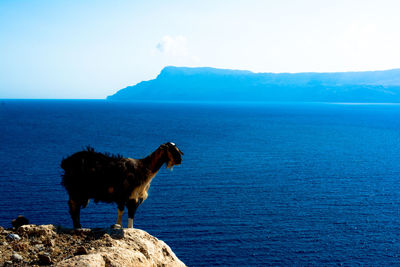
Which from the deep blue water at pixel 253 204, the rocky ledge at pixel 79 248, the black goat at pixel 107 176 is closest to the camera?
the rocky ledge at pixel 79 248

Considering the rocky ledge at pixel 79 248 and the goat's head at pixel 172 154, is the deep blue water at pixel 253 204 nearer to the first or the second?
the goat's head at pixel 172 154

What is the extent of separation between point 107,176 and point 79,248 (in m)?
3.50

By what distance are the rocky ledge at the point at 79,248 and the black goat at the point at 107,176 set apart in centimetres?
155

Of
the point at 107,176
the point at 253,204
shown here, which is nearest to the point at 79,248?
the point at 107,176

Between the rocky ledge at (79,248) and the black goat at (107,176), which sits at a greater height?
the black goat at (107,176)

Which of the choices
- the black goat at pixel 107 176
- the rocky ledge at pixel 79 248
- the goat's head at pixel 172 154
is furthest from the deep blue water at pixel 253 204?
the rocky ledge at pixel 79 248

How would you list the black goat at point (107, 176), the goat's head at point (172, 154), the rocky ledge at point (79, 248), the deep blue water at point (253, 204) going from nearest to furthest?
1. the rocky ledge at point (79, 248)
2. the black goat at point (107, 176)
3. the goat's head at point (172, 154)
4. the deep blue water at point (253, 204)

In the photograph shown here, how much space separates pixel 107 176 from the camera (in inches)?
439

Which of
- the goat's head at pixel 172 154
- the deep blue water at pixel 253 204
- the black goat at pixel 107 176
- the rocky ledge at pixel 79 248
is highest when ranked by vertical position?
the goat's head at pixel 172 154

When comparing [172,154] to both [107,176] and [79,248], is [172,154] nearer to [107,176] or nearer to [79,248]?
[107,176]

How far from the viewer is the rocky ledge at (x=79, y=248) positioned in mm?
7516

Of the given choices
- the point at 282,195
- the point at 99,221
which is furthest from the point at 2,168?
the point at 282,195

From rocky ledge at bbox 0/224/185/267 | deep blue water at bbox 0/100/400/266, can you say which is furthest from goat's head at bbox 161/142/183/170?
deep blue water at bbox 0/100/400/266

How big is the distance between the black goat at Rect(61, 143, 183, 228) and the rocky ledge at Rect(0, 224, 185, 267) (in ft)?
5.08
